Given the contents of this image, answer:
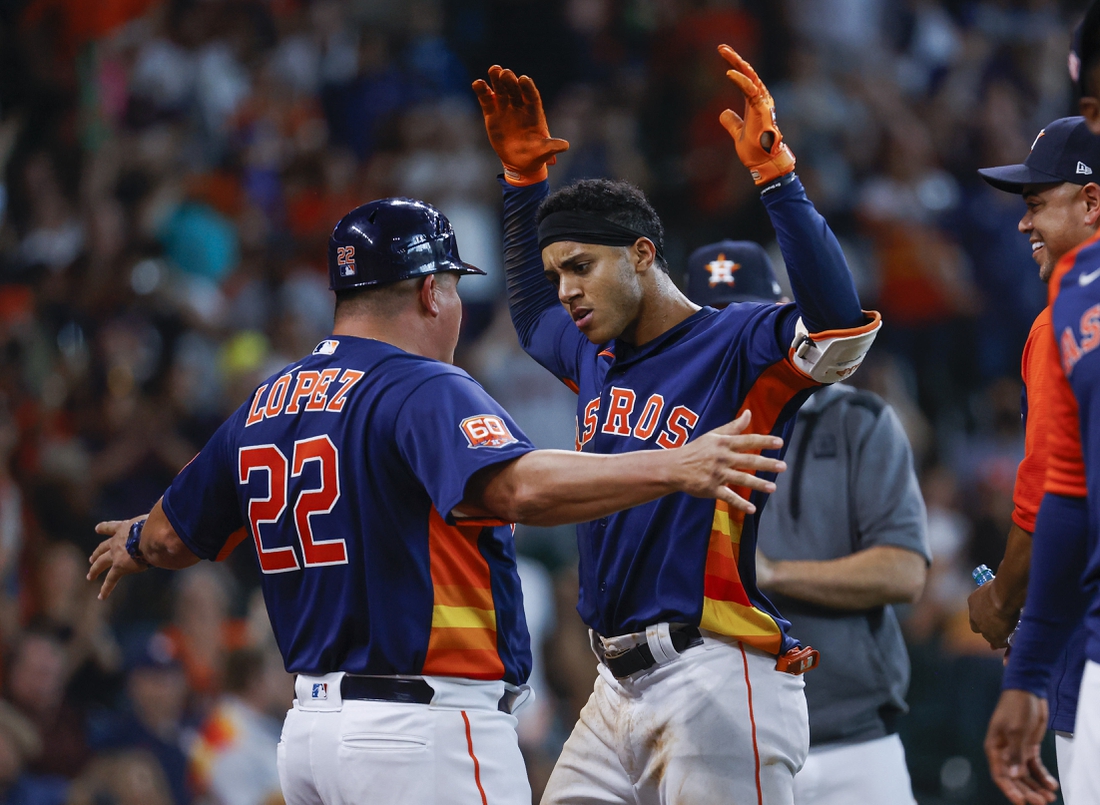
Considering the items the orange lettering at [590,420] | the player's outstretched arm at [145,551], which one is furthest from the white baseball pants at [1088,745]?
the player's outstretched arm at [145,551]

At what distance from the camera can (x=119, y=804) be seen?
22.7 feet

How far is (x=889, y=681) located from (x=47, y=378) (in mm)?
6332

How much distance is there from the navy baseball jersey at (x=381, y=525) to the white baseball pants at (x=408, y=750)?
0.09 meters

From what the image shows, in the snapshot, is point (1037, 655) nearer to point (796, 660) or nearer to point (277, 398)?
point (796, 660)

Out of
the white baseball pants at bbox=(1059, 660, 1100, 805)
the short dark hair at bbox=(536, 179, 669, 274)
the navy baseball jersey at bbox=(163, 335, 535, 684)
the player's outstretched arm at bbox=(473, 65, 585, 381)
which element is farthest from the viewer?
the player's outstretched arm at bbox=(473, 65, 585, 381)

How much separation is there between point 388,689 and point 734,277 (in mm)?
2271

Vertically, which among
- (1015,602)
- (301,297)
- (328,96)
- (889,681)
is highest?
(328,96)

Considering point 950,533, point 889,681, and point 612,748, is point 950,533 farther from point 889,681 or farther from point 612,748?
point 612,748

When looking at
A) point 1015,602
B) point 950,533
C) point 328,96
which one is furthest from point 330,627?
point 328,96

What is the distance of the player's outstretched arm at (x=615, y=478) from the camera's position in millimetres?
2918

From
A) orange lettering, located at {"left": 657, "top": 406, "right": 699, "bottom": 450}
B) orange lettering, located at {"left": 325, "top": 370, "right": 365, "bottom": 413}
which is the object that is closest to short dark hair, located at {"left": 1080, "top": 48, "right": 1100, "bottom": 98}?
orange lettering, located at {"left": 657, "top": 406, "right": 699, "bottom": 450}

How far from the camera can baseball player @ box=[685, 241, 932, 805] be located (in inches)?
178

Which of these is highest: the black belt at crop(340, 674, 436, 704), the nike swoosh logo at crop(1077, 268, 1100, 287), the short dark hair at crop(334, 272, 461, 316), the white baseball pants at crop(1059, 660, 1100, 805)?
the short dark hair at crop(334, 272, 461, 316)

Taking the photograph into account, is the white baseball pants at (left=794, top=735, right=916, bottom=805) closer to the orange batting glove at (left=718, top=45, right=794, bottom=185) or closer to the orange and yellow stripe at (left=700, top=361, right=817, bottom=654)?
the orange and yellow stripe at (left=700, top=361, right=817, bottom=654)
